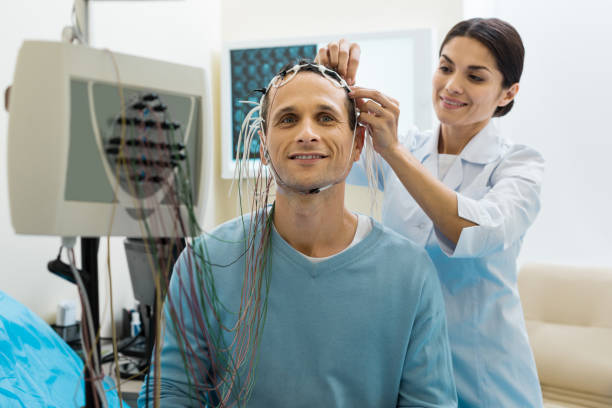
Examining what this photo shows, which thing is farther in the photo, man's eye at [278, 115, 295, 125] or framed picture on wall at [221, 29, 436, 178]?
framed picture on wall at [221, 29, 436, 178]

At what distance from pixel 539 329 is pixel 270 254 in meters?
1.78

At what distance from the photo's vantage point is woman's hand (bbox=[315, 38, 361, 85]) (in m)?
1.37

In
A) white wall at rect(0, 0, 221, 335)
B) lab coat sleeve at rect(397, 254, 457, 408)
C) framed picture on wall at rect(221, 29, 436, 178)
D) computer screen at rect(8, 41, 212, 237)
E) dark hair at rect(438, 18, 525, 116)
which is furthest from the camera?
framed picture on wall at rect(221, 29, 436, 178)

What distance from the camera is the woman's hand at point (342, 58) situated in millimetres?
1373

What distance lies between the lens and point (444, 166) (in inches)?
61.1

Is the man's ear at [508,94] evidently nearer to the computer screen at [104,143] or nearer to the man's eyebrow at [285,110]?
the man's eyebrow at [285,110]

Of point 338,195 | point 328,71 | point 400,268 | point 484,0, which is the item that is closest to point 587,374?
point 400,268

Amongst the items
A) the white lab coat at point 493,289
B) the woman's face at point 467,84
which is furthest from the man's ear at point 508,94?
the white lab coat at point 493,289

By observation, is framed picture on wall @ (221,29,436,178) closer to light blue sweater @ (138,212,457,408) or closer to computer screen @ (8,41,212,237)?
light blue sweater @ (138,212,457,408)

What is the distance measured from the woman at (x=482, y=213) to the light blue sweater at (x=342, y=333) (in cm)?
18

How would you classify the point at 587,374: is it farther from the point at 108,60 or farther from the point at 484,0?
the point at 108,60

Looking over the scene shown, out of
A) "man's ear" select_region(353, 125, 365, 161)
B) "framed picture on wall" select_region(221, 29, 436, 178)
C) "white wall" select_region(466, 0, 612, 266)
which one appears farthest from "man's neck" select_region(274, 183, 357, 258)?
"white wall" select_region(466, 0, 612, 266)

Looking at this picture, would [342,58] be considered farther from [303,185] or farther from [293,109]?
[303,185]

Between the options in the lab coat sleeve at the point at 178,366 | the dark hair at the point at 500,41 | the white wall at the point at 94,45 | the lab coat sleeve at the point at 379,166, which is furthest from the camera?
the white wall at the point at 94,45
